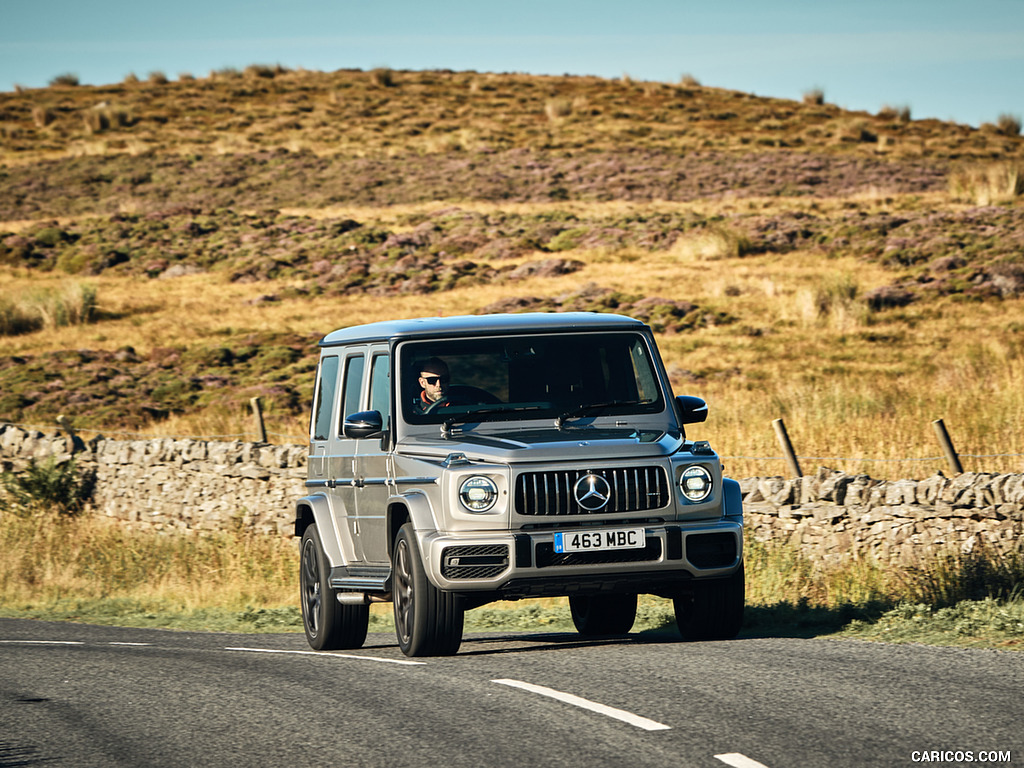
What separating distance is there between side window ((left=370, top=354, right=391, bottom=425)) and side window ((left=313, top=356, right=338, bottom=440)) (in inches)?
29.2

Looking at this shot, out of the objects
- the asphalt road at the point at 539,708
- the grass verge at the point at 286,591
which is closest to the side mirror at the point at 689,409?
the asphalt road at the point at 539,708

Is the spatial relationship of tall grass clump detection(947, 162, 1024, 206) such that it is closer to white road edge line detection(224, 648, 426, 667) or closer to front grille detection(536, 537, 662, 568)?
white road edge line detection(224, 648, 426, 667)

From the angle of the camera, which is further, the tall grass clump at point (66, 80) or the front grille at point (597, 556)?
the tall grass clump at point (66, 80)

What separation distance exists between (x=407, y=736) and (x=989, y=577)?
7066mm

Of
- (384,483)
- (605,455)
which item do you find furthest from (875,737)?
(384,483)

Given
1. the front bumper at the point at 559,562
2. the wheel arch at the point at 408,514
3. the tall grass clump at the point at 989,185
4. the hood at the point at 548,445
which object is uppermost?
the tall grass clump at the point at 989,185

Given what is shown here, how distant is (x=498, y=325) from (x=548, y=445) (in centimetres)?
143

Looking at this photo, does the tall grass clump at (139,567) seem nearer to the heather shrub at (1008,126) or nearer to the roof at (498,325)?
the roof at (498,325)

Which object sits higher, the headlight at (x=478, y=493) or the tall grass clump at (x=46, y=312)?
the tall grass clump at (x=46, y=312)

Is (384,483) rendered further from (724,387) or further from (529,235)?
(529,235)

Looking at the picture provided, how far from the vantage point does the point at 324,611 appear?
10.5 metres

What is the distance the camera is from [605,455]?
8555mm

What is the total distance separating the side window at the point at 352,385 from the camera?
10305mm

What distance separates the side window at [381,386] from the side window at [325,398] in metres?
0.74
